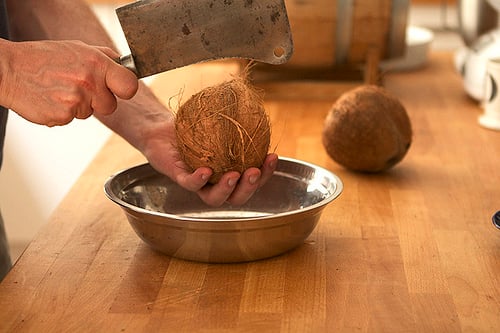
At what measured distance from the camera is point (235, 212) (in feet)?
4.41

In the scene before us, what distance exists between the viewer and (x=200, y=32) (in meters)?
1.18

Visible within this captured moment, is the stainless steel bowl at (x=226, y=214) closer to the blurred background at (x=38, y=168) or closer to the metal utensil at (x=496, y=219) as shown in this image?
the metal utensil at (x=496, y=219)

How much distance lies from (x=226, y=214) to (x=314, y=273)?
0.20 meters

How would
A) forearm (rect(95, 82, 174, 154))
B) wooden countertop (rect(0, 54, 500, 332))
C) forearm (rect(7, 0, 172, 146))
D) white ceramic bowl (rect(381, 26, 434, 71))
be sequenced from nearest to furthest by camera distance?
wooden countertop (rect(0, 54, 500, 332)) → forearm (rect(95, 82, 174, 154)) → forearm (rect(7, 0, 172, 146)) → white ceramic bowl (rect(381, 26, 434, 71))

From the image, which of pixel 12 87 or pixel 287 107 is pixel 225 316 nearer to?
pixel 12 87

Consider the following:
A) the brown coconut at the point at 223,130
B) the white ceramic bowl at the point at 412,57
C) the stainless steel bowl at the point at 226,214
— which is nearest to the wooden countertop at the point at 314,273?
the stainless steel bowl at the point at 226,214

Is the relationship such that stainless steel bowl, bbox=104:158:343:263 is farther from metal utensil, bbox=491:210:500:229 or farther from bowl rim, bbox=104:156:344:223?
metal utensil, bbox=491:210:500:229

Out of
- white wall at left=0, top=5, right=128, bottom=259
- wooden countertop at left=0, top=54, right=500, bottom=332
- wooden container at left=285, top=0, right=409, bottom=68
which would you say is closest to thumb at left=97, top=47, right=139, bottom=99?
wooden countertop at left=0, top=54, right=500, bottom=332

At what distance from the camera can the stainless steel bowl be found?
3.79 ft

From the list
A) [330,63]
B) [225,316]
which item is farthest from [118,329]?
[330,63]

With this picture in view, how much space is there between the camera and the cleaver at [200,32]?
116 centimetres

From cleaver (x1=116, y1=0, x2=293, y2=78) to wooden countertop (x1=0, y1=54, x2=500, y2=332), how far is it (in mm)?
273

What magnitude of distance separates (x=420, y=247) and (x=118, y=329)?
46 centimetres

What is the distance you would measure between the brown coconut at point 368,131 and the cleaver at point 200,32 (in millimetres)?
384
